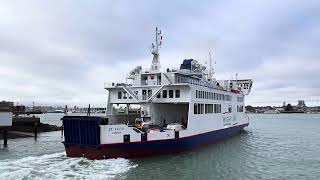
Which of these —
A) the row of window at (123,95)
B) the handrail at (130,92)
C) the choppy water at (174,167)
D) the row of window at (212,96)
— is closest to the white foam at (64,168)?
the choppy water at (174,167)

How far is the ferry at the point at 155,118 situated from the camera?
2539cm

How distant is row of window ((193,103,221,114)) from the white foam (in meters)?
10.3

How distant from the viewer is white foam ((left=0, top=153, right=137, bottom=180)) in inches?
797

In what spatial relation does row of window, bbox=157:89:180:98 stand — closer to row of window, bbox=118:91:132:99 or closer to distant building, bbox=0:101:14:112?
row of window, bbox=118:91:132:99

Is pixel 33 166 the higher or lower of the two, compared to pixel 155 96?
lower

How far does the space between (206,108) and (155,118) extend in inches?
217

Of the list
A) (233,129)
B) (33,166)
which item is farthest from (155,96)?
(233,129)

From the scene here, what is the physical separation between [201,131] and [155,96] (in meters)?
5.74

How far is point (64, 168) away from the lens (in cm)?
2230

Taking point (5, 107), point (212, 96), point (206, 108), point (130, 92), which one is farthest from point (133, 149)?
point (5, 107)

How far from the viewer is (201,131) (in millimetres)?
Result: 34000

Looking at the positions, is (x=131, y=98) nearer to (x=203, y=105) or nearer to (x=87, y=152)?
(x=203, y=105)

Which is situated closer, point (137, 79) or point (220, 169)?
point (220, 169)

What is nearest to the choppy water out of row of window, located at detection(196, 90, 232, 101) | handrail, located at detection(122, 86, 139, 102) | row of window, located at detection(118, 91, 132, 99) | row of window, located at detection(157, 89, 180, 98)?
row of window, located at detection(196, 90, 232, 101)
